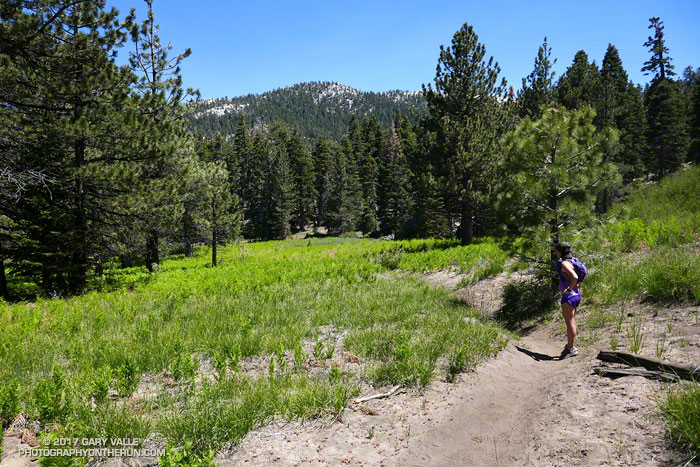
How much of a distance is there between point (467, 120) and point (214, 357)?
1830cm

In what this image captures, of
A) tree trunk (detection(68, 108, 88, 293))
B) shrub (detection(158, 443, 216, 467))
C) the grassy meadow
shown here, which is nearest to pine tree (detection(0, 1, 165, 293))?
tree trunk (detection(68, 108, 88, 293))

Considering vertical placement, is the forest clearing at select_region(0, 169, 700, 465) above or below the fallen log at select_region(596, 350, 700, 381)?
below

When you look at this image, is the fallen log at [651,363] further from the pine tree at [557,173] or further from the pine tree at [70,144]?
the pine tree at [70,144]

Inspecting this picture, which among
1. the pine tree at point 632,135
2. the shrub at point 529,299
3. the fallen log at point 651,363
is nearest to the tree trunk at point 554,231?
the shrub at point 529,299

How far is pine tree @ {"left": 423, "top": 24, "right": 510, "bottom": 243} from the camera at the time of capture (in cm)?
1895

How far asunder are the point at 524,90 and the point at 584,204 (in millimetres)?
22658

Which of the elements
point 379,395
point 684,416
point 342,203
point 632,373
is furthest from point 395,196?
point 684,416

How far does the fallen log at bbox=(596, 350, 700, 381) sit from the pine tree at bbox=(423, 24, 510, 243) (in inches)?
577

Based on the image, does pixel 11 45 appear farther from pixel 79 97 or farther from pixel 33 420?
pixel 33 420

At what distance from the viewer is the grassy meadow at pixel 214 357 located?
3463 millimetres

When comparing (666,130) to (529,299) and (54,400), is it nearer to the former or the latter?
(529,299)

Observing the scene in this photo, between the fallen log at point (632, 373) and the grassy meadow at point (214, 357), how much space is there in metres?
1.55

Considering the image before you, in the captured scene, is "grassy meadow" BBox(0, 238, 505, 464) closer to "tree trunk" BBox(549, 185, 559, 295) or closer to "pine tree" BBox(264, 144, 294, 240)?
"tree trunk" BBox(549, 185, 559, 295)

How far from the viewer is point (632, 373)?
4.11 meters
